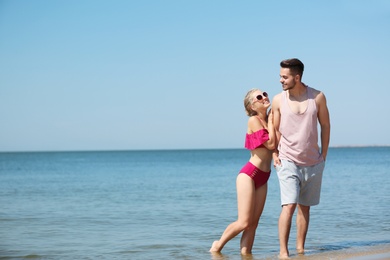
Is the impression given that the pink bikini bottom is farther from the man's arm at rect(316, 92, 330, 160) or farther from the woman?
the man's arm at rect(316, 92, 330, 160)

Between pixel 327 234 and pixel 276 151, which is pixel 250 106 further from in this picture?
pixel 327 234

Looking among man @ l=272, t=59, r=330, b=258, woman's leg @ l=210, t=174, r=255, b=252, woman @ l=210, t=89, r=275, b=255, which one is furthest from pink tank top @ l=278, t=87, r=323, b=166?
woman's leg @ l=210, t=174, r=255, b=252

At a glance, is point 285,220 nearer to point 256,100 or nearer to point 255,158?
point 255,158

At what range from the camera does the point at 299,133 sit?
5.75m

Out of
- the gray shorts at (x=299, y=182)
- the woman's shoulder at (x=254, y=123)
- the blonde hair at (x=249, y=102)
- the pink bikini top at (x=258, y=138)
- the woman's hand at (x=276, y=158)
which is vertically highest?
the blonde hair at (x=249, y=102)

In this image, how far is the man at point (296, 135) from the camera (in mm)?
5734

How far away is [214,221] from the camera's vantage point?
406 inches

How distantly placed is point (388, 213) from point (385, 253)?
15.2ft

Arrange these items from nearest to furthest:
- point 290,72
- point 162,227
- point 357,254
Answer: point 290,72 → point 357,254 → point 162,227

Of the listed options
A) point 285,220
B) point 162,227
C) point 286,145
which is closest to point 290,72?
point 286,145

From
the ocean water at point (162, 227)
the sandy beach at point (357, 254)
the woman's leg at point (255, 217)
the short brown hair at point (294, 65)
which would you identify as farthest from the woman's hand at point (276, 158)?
the ocean water at point (162, 227)

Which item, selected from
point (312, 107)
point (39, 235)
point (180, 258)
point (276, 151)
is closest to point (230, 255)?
point (180, 258)

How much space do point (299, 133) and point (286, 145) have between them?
175 millimetres

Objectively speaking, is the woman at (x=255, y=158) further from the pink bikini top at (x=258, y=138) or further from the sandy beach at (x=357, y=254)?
the sandy beach at (x=357, y=254)
